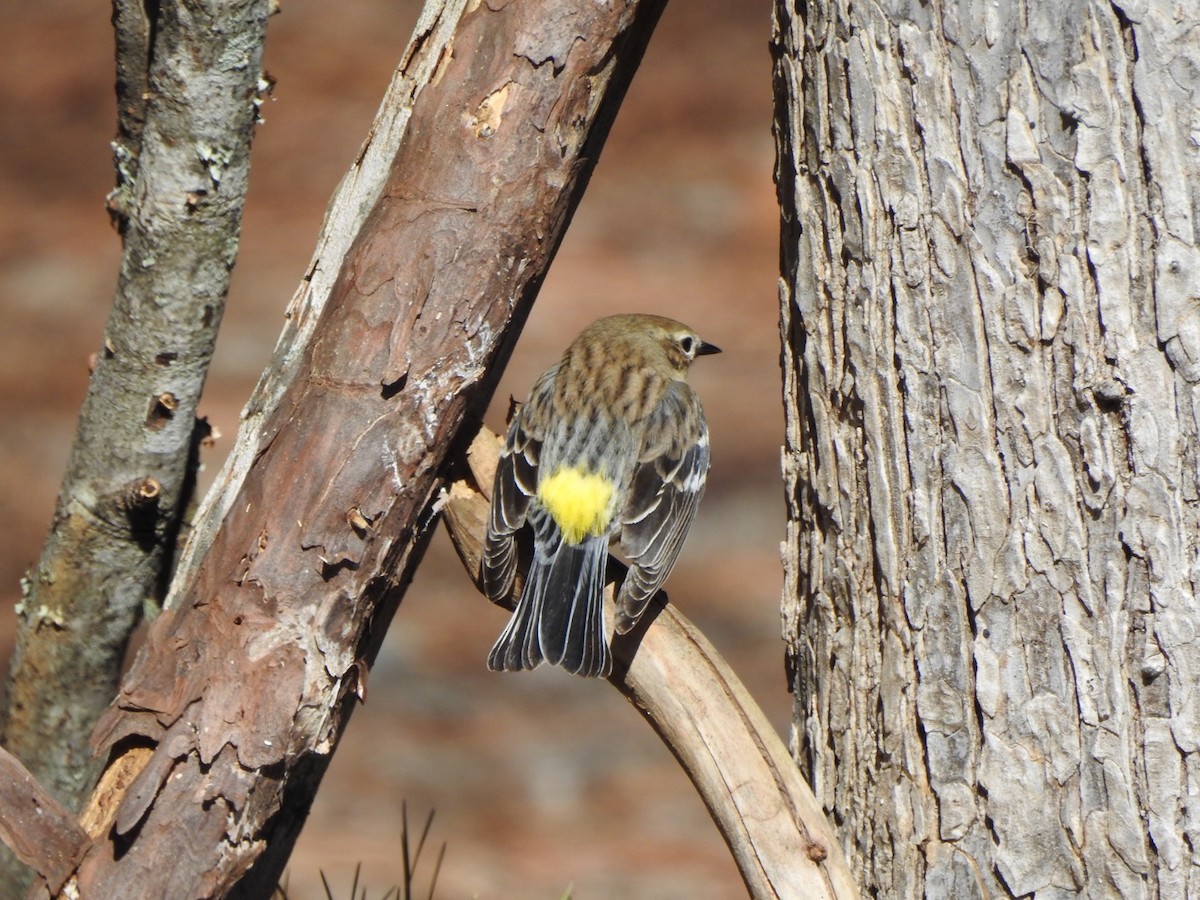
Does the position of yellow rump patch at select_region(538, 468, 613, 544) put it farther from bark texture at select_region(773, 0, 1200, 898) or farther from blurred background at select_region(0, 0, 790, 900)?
blurred background at select_region(0, 0, 790, 900)

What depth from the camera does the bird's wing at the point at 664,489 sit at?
14.4 ft

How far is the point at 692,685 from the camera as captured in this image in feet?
12.0

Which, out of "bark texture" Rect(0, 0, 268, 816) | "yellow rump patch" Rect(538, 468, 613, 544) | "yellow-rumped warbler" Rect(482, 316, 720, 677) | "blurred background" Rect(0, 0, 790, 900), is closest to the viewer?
"bark texture" Rect(0, 0, 268, 816)

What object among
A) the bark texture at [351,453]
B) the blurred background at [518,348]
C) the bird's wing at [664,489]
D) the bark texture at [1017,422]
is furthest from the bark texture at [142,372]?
the blurred background at [518,348]

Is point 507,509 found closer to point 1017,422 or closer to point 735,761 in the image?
point 735,761

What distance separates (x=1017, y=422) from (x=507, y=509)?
1805mm

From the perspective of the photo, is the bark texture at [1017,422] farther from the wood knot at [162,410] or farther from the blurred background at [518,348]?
the blurred background at [518,348]

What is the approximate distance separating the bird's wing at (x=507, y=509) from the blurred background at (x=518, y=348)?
177 inches

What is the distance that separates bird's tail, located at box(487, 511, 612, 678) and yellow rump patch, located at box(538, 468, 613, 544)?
0.11 feet

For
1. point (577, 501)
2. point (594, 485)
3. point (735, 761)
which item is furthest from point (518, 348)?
point (735, 761)

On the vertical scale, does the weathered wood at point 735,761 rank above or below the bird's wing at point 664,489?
below

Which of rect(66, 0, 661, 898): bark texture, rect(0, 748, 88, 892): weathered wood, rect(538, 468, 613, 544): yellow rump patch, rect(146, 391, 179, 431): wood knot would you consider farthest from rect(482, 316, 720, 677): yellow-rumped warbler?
rect(0, 748, 88, 892): weathered wood

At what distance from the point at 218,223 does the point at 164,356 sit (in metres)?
0.43

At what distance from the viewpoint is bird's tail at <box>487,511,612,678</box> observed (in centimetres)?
411
